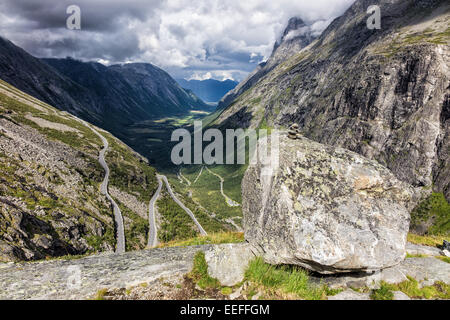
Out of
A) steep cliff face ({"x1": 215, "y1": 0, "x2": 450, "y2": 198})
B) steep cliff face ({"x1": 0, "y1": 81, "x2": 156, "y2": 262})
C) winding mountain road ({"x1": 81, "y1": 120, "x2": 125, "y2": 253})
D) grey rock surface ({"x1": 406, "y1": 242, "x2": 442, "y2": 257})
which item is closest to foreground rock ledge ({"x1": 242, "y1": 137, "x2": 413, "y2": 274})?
grey rock surface ({"x1": 406, "y1": 242, "x2": 442, "y2": 257})

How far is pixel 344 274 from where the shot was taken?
393 inches

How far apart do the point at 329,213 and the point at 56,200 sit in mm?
61694

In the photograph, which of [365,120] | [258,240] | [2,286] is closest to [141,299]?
[258,240]

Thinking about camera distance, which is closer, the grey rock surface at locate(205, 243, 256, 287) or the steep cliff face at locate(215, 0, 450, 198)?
the grey rock surface at locate(205, 243, 256, 287)

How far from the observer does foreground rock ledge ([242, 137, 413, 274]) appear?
9462 millimetres

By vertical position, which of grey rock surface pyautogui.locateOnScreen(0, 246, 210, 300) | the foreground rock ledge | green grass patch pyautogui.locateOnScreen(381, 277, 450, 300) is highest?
the foreground rock ledge

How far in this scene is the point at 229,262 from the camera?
35.3ft

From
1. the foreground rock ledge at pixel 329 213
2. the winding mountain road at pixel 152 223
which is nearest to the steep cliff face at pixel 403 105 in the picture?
the winding mountain road at pixel 152 223

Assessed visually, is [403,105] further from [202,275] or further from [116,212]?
[202,275]

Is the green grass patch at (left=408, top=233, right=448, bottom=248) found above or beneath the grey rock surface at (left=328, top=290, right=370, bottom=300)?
beneath

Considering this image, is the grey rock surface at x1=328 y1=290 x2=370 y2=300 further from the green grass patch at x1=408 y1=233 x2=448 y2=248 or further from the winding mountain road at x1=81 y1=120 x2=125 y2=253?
the winding mountain road at x1=81 y1=120 x2=125 y2=253

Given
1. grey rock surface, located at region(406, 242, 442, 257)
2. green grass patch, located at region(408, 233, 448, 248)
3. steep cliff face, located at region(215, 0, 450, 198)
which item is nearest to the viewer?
grey rock surface, located at region(406, 242, 442, 257)

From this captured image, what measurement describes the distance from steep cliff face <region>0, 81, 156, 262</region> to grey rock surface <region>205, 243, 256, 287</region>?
2569 cm

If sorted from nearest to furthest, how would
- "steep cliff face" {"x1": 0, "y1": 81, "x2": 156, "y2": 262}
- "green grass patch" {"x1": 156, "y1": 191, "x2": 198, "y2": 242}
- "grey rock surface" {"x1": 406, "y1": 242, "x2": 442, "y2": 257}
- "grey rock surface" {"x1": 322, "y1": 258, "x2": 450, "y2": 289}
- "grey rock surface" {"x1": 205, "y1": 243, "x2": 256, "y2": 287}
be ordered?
"grey rock surface" {"x1": 322, "y1": 258, "x2": 450, "y2": 289} < "grey rock surface" {"x1": 205, "y1": 243, "x2": 256, "y2": 287} < "grey rock surface" {"x1": 406, "y1": 242, "x2": 442, "y2": 257} < "steep cliff face" {"x1": 0, "y1": 81, "x2": 156, "y2": 262} < "green grass patch" {"x1": 156, "y1": 191, "x2": 198, "y2": 242}
